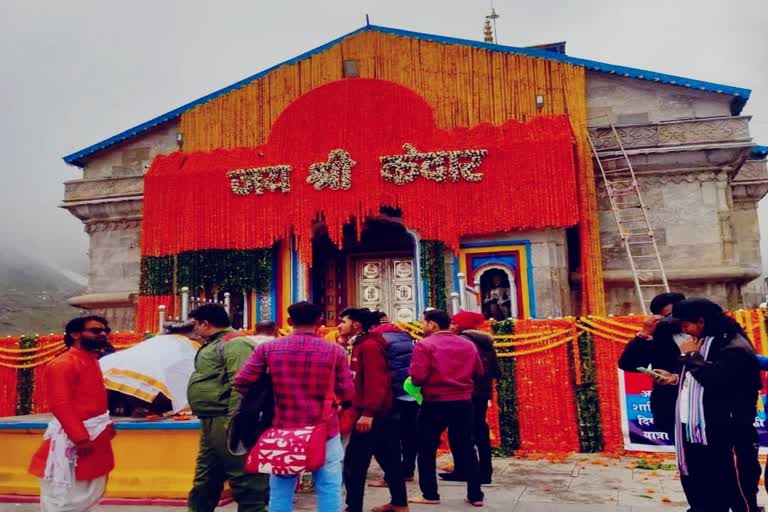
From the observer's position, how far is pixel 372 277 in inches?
711

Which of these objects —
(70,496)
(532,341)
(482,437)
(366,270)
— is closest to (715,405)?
(482,437)

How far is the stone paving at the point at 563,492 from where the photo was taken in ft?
19.9

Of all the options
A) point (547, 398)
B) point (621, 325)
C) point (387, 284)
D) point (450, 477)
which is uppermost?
point (387, 284)

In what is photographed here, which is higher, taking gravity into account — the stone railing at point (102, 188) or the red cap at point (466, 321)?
the stone railing at point (102, 188)

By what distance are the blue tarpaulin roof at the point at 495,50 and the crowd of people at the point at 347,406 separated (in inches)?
466

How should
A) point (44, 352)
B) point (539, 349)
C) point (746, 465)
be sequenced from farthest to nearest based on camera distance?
point (44, 352), point (539, 349), point (746, 465)

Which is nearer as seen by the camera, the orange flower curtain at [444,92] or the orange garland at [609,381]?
the orange garland at [609,381]

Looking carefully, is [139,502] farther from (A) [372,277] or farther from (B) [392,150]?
(A) [372,277]

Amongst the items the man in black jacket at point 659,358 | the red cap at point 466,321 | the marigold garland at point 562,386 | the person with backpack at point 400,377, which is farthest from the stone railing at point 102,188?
the man in black jacket at point 659,358

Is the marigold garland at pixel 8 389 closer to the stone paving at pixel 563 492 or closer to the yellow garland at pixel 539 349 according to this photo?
the stone paving at pixel 563 492

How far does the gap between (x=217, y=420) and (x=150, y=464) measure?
7.05ft

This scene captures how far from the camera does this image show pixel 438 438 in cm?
600

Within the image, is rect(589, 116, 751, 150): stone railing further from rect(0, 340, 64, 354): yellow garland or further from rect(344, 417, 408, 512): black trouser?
rect(0, 340, 64, 354): yellow garland

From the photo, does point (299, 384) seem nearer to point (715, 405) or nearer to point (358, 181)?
point (715, 405)
